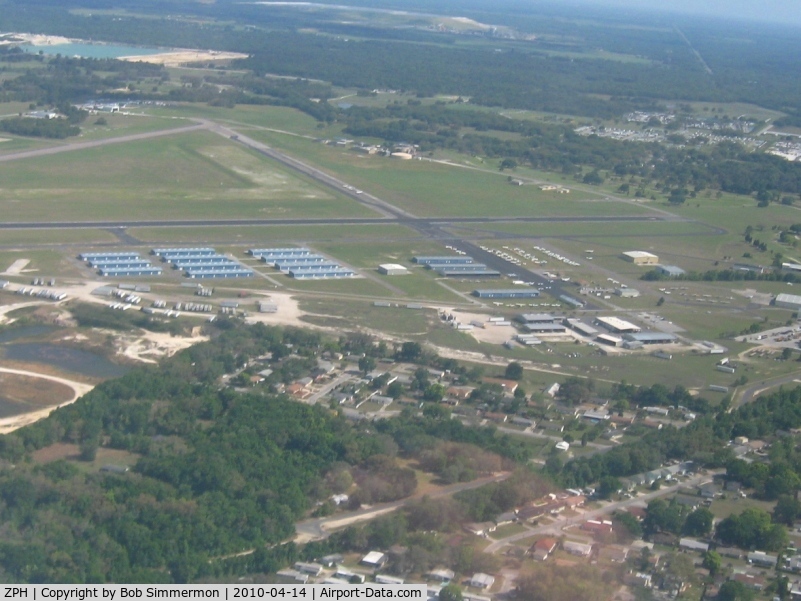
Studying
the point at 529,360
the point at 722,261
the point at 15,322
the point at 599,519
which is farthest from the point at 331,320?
the point at 722,261

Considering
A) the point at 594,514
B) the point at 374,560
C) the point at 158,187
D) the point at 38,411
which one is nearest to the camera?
the point at 374,560

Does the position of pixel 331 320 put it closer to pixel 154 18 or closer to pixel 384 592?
pixel 384 592

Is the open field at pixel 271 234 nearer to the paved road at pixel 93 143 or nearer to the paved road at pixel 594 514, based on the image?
the paved road at pixel 93 143

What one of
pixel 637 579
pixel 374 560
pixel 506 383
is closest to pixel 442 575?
pixel 374 560

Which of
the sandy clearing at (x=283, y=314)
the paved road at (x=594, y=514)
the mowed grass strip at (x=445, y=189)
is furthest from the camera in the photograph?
the mowed grass strip at (x=445, y=189)

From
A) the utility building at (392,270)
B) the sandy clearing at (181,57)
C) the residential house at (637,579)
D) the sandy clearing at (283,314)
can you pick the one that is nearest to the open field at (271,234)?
the utility building at (392,270)

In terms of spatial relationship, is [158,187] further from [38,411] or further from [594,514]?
[594,514]
